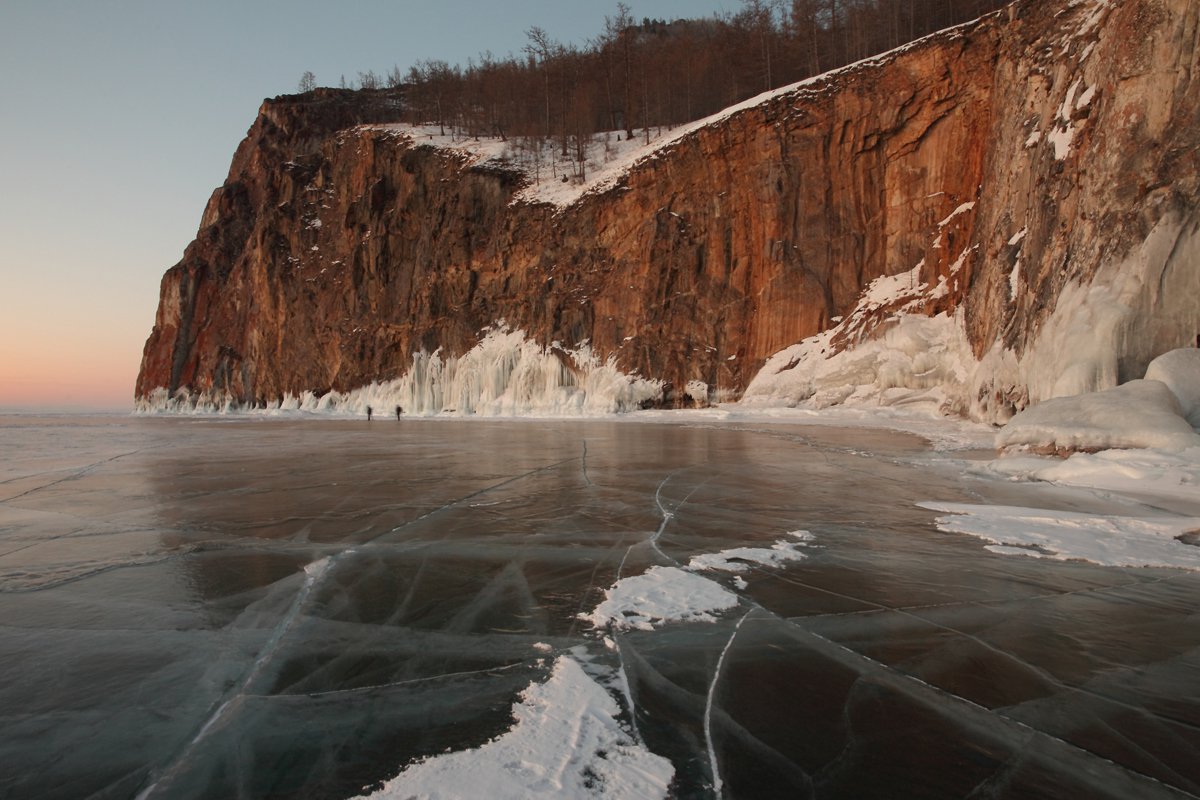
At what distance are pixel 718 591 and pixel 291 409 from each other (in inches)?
1949

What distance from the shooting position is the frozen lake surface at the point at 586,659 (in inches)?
84.6

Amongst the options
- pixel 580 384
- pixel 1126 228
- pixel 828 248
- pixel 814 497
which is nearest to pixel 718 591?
pixel 814 497

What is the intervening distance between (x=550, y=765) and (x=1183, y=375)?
12.1 meters

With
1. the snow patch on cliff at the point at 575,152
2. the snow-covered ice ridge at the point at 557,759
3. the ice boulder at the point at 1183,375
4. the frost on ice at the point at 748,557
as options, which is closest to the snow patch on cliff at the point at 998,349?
the ice boulder at the point at 1183,375

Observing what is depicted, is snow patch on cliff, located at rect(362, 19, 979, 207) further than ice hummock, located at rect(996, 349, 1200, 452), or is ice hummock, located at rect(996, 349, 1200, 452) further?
snow patch on cliff, located at rect(362, 19, 979, 207)

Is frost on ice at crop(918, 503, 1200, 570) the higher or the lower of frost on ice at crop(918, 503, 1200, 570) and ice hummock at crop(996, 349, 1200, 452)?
the lower

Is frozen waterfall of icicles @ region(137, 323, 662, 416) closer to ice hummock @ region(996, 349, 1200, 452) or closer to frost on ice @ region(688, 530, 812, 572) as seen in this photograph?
ice hummock @ region(996, 349, 1200, 452)

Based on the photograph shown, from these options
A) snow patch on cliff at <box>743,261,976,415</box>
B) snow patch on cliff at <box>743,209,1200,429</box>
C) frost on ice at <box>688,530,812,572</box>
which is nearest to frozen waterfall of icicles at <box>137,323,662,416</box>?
snow patch on cliff at <box>743,261,976,415</box>

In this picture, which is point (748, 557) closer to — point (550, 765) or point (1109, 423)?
point (550, 765)

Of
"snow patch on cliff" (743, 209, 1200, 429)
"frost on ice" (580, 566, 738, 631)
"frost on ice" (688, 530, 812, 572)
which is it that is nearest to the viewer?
"frost on ice" (580, 566, 738, 631)

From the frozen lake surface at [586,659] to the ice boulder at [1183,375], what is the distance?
4.57 metres

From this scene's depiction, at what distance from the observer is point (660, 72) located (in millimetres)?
47656

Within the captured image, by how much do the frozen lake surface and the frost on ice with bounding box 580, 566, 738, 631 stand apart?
25 mm

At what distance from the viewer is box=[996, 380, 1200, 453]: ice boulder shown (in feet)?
26.9
